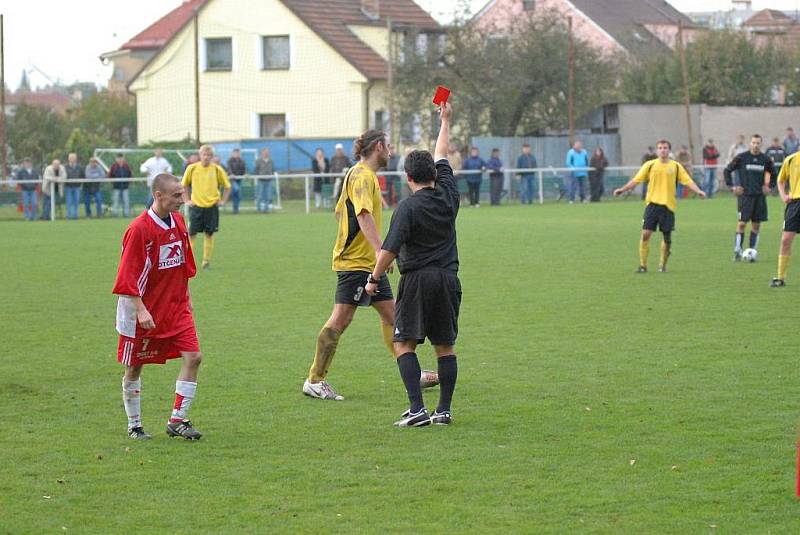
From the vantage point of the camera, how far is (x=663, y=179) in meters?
18.3

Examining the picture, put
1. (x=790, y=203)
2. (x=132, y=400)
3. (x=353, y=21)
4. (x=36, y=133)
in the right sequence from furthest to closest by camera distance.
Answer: (x=353, y=21)
(x=36, y=133)
(x=790, y=203)
(x=132, y=400)

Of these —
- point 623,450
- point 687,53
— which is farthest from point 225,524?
point 687,53

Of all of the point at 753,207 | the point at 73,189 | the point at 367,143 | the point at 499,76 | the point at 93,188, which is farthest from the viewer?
the point at 499,76

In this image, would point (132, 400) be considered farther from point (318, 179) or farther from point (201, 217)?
point (318, 179)

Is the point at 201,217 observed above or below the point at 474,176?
below

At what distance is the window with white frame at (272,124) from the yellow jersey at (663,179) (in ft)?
105

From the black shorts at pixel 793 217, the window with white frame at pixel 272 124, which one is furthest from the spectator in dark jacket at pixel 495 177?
the black shorts at pixel 793 217

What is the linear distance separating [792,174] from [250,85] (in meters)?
35.6

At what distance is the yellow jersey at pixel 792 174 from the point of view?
15391 millimetres

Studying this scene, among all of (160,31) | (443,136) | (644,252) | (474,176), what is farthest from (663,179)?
(160,31)

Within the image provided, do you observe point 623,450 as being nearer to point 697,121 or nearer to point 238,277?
point 238,277

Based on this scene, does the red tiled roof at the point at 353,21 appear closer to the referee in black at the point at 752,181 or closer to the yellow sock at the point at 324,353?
the referee in black at the point at 752,181

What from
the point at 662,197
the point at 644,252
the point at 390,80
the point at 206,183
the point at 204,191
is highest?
the point at 390,80

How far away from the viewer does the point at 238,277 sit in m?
18.1
